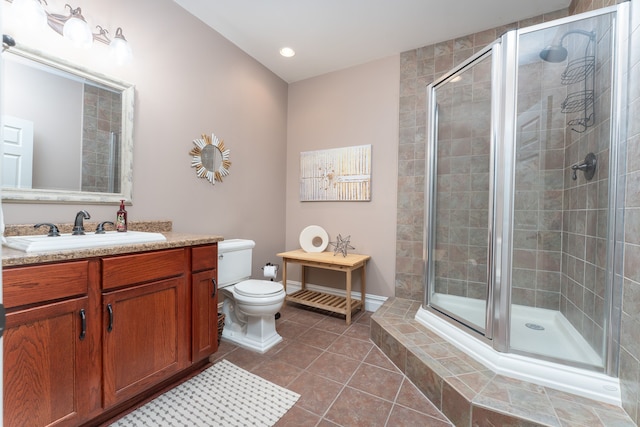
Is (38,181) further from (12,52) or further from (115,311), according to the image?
(115,311)

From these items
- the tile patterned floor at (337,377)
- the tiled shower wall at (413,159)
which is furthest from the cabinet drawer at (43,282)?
the tiled shower wall at (413,159)

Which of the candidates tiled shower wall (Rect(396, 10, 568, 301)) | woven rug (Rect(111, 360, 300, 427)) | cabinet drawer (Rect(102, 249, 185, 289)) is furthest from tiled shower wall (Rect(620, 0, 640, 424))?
cabinet drawer (Rect(102, 249, 185, 289))

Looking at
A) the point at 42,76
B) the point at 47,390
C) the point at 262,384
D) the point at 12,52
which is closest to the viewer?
the point at 47,390

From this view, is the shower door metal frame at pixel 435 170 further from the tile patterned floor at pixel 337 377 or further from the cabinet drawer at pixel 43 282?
the cabinet drawer at pixel 43 282

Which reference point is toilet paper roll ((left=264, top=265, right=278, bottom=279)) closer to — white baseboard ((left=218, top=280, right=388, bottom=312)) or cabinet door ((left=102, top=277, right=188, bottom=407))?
white baseboard ((left=218, top=280, right=388, bottom=312))

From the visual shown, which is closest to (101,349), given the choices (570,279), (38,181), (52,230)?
(52,230)

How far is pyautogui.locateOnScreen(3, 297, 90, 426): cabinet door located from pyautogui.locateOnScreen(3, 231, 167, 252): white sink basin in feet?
0.80

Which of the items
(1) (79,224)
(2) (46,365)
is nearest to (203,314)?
(2) (46,365)

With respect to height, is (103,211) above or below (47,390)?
above

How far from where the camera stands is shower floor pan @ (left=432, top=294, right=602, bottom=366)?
1.59 m

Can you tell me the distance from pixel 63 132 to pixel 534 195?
119 inches

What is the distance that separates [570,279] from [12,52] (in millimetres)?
3568

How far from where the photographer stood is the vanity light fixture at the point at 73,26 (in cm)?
149

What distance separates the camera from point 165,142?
2.17 m
